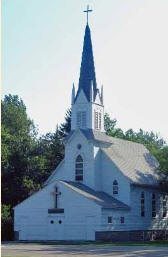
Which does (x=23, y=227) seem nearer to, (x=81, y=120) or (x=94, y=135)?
(x=94, y=135)

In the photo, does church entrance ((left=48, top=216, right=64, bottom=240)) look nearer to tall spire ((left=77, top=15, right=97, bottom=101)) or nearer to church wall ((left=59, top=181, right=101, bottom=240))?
church wall ((left=59, top=181, right=101, bottom=240))

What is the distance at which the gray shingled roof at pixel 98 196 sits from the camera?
4941 centimetres

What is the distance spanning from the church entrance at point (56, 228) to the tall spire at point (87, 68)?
13.3 meters

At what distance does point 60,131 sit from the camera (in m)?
83.4

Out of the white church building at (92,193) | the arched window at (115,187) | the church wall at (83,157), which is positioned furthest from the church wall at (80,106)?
the arched window at (115,187)

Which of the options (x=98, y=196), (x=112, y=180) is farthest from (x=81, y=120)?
(x=98, y=196)

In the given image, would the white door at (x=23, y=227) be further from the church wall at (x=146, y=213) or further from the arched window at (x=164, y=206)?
the arched window at (x=164, y=206)

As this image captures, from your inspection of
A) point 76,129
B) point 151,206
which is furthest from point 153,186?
point 76,129

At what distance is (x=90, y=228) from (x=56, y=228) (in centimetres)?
379

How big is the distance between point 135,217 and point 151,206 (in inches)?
186

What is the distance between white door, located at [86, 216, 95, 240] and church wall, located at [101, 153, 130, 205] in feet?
19.2

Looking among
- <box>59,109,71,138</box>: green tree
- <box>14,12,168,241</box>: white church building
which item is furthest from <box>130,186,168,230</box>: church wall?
<box>59,109,71,138</box>: green tree

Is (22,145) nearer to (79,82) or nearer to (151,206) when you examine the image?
(79,82)

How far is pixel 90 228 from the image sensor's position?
4878 cm
